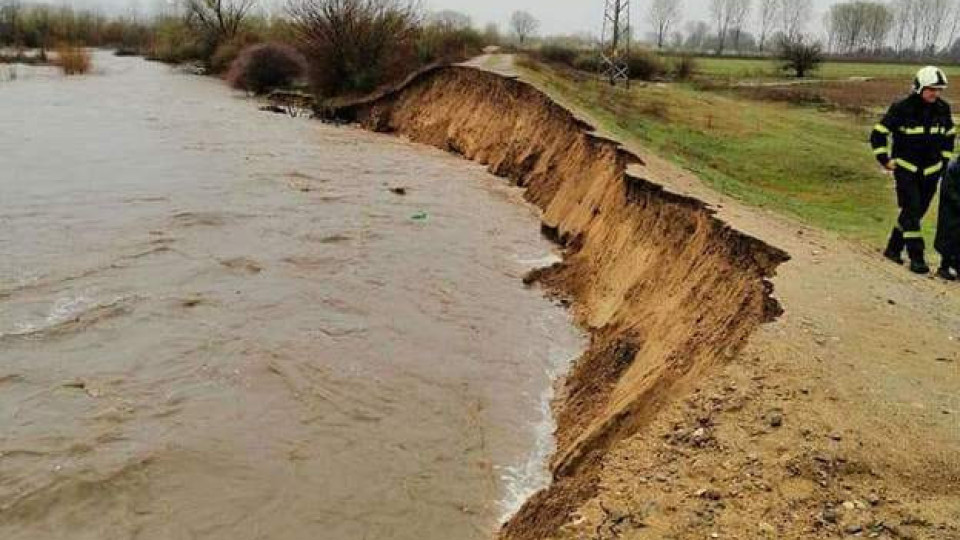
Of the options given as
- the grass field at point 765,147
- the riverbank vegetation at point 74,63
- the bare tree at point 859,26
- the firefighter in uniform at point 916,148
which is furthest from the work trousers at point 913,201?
the bare tree at point 859,26

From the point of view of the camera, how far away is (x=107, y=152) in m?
21.0

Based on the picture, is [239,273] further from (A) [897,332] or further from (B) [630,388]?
(A) [897,332]

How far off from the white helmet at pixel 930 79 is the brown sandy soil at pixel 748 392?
1.89 m

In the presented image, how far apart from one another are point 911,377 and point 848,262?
297cm

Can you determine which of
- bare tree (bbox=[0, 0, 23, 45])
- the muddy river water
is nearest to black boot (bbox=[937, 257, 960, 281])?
the muddy river water

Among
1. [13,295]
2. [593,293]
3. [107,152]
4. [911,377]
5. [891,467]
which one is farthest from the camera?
[107,152]

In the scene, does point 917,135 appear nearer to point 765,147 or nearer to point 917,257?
point 917,257

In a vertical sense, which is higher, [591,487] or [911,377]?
[911,377]

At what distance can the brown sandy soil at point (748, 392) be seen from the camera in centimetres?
457

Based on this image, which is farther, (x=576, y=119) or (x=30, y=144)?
(x=30, y=144)

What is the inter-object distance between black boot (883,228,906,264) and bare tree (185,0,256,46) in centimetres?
5125

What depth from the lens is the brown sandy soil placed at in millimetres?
4566

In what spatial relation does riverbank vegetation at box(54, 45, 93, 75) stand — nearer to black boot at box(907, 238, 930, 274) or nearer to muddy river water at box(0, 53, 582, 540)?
muddy river water at box(0, 53, 582, 540)

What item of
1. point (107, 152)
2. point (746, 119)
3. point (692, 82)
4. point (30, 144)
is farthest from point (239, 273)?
point (692, 82)
